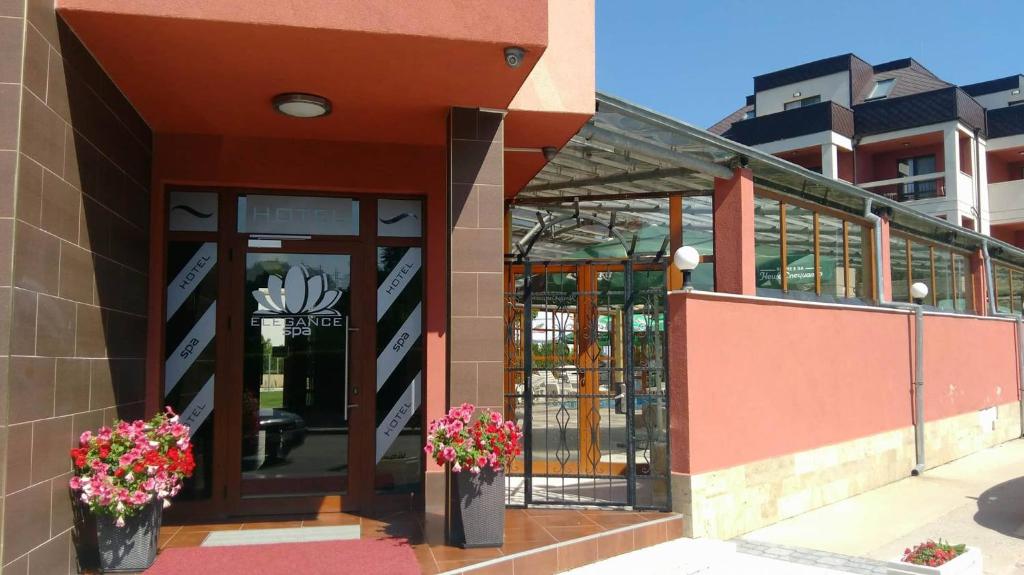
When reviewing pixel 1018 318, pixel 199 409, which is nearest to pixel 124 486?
pixel 199 409

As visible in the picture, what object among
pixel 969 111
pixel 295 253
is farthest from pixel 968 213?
pixel 295 253

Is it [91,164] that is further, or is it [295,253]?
[295,253]

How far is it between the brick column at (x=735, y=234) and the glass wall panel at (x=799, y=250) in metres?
1.12

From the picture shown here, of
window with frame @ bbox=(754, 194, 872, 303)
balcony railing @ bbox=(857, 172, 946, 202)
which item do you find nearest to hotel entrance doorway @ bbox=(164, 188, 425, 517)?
window with frame @ bbox=(754, 194, 872, 303)

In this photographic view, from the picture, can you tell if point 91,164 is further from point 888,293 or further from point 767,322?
point 888,293

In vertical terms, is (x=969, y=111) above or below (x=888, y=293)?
above

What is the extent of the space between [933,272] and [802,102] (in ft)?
58.8

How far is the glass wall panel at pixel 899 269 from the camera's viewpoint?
41.3 ft

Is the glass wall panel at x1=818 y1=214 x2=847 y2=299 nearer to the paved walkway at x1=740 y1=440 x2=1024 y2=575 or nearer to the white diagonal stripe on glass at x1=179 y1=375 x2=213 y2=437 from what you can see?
the paved walkway at x1=740 y1=440 x2=1024 y2=575

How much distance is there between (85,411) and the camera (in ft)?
15.5

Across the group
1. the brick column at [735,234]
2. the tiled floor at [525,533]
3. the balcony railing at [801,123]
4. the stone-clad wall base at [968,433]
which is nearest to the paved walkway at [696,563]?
the tiled floor at [525,533]

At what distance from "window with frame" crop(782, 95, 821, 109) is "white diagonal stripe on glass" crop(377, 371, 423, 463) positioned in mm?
27000

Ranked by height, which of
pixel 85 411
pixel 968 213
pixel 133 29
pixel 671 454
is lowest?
pixel 671 454

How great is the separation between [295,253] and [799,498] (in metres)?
5.62
